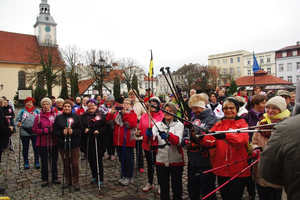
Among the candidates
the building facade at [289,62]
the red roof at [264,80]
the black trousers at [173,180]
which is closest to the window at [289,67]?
the building facade at [289,62]

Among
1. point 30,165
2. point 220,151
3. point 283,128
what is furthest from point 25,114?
point 283,128

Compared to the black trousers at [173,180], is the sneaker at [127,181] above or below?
below

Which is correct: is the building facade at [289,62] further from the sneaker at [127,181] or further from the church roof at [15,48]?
the sneaker at [127,181]

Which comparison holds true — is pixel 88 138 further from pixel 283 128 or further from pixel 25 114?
pixel 283 128

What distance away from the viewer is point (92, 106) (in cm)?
504

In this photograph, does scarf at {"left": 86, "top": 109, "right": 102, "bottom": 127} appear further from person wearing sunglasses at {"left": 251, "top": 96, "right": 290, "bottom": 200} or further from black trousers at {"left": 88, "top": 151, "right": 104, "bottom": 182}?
person wearing sunglasses at {"left": 251, "top": 96, "right": 290, "bottom": 200}

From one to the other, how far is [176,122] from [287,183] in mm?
2439

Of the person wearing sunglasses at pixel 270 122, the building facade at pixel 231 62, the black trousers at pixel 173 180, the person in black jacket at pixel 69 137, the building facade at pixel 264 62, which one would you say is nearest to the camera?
the person wearing sunglasses at pixel 270 122

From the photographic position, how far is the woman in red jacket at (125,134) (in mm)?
4898

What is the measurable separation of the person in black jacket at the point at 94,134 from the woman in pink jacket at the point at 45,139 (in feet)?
2.61

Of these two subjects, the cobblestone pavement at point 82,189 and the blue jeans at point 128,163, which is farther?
the blue jeans at point 128,163

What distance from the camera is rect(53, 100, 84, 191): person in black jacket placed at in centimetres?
468

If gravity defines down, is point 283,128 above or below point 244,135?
above

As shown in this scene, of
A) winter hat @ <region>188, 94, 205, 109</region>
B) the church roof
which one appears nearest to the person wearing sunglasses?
winter hat @ <region>188, 94, 205, 109</region>
